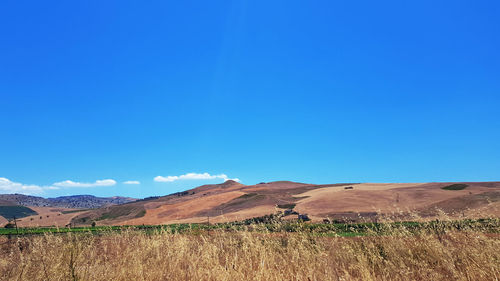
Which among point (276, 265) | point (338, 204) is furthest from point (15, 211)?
point (276, 265)

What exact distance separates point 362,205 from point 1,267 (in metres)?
53.8

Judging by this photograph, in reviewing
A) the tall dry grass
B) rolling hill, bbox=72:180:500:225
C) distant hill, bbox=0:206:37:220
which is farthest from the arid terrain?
distant hill, bbox=0:206:37:220

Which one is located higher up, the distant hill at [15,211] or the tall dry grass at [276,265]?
the distant hill at [15,211]

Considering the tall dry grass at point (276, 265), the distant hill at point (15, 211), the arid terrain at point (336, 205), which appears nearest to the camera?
the tall dry grass at point (276, 265)

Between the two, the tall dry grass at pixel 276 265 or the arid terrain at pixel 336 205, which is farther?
the arid terrain at pixel 336 205

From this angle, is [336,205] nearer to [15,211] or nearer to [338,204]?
[338,204]

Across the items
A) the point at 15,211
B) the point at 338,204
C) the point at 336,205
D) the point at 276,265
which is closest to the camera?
the point at 276,265

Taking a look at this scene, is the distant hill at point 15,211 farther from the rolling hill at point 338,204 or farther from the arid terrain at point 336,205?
the rolling hill at point 338,204

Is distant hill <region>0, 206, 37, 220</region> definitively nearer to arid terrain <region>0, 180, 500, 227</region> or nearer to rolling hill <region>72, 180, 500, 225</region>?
arid terrain <region>0, 180, 500, 227</region>

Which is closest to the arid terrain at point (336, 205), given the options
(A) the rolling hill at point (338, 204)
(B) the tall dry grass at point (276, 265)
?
(A) the rolling hill at point (338, 204)

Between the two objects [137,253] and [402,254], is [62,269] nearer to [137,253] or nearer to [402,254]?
[137,253]

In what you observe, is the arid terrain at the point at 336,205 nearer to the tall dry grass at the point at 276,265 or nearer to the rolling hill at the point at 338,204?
the rolling hill at the point at 338,204

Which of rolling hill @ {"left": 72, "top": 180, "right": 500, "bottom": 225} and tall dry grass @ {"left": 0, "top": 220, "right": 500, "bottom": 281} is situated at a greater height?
rolling hill @ {"left": 72, "top": 180, "right": 500, "bottom": 225}

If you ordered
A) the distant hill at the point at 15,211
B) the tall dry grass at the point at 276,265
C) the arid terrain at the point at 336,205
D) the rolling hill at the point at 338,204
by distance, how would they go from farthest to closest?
1. the distant hill at the point at 15,211
2. the rolling hill at the point at 338,204
3. the arid terrain at the point at 336,205
4. the tall dry grass at the point at 276,265
